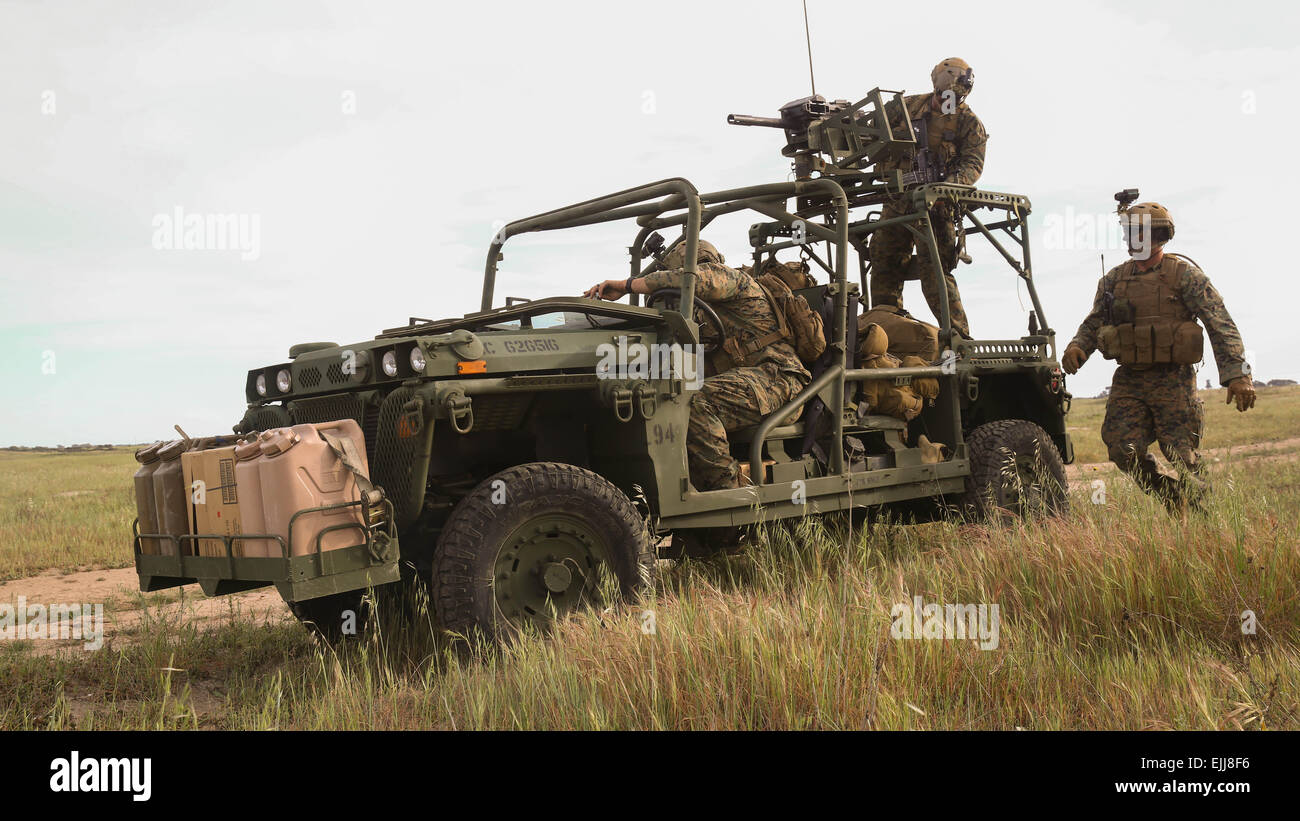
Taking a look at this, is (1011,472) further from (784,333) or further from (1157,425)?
(784,333)

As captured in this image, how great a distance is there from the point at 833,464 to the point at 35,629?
4847 mm

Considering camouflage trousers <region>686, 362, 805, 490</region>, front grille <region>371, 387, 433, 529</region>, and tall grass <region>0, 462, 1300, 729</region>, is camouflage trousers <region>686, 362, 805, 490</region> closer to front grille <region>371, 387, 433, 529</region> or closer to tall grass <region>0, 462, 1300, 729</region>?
tall grass <region>0, 462, 1300, 729</region>

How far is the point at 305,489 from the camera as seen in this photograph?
12.2 ft

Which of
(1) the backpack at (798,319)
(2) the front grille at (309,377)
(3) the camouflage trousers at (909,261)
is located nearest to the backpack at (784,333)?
(1) the backpack at (798,319)

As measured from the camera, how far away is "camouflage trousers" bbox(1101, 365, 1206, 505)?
6.52 metres

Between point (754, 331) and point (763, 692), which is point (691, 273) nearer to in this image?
point (754, 331)

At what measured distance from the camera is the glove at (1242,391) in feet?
20.0

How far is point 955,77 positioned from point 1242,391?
10.5 feet

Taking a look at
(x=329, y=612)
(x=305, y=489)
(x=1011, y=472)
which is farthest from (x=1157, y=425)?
(x=305, y=489)

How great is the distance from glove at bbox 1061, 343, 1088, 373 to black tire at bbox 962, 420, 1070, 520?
49cm

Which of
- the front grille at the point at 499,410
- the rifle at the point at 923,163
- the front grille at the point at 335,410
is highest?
the rifle at the point at 923,163

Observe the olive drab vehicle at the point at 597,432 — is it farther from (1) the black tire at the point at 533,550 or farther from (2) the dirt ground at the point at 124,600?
(2) the dirt ground at the point at 124,600

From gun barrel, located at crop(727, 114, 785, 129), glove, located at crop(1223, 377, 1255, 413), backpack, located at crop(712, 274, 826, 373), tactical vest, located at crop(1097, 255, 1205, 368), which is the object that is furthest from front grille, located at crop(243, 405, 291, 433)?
glove, located at crop(1223, 377, 1255, 413)

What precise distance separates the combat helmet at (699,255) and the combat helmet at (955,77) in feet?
11.0
